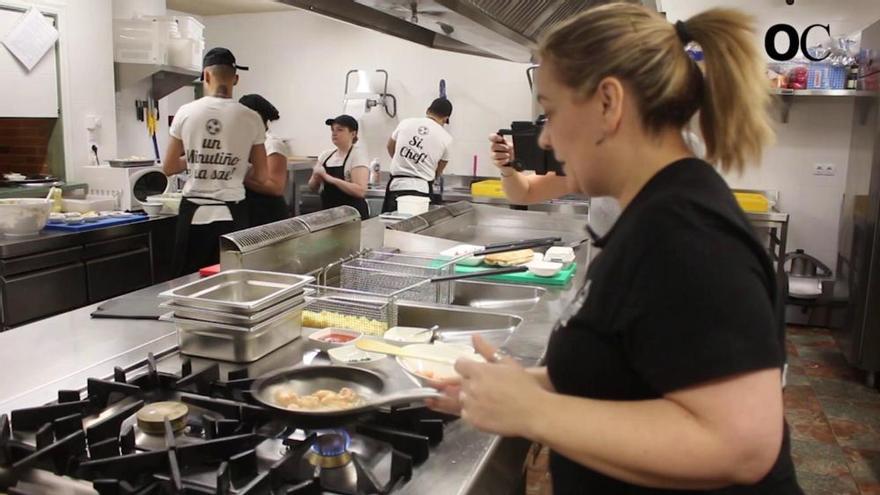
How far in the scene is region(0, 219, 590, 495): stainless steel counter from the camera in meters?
1.12

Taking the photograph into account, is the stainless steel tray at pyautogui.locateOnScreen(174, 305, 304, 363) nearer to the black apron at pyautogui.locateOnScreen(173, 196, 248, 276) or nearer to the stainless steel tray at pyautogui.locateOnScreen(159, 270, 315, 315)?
the stainless steel tray at pyautogui.locateOnScreen(159, 270, 315, 315)

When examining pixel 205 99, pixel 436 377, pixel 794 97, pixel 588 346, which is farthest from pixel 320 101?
pixel 588 346

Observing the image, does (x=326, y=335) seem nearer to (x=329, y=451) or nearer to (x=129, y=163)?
(x=329, y=451)

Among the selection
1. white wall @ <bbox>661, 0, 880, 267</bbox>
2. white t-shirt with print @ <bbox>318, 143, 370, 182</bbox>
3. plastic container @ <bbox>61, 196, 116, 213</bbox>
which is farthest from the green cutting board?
white wall @ <bbox>661, 0, 880, 267</bbox>

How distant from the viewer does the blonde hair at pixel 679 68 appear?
2.78 ft

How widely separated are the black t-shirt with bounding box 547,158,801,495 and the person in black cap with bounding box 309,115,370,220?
13.3 feet

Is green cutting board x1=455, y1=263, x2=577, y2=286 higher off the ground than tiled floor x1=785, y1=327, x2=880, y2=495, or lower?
higher

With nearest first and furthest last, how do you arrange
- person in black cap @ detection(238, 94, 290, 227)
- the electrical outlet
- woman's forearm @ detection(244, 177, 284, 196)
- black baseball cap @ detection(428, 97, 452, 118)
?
1. woman's forearm @ detection(244, 177, 284, 196)
2. person in black cap @ detection(238, 94, 290, 227)
3. black baseball cap @ detection(428, 97, 452, 118)
4. the electrical outlet

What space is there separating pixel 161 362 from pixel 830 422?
3408 mm

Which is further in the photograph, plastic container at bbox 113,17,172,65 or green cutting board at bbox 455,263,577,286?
plastic container at bbox 113,17,172,65

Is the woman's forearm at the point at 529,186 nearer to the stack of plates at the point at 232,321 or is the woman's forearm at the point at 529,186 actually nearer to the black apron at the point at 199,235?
the stack of plates at the point at 232,321

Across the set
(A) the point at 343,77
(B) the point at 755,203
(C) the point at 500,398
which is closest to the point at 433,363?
(C) the point at 500,398

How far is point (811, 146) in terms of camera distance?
5.23 metres

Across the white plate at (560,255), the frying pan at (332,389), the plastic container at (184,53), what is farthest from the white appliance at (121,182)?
the frying pan at (332,389)
